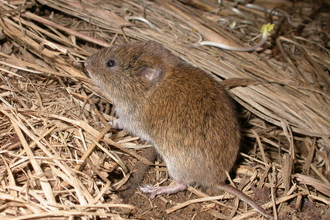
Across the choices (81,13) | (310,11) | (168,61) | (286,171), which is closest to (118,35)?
(81,13)

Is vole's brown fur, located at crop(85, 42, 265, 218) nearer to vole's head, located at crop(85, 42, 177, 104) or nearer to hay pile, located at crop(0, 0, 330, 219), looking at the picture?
vole's head, located at crop(85, 42, 177, 104)

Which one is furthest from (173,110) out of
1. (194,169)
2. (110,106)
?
(110,106)

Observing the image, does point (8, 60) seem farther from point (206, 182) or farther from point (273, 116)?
point (273, 116)

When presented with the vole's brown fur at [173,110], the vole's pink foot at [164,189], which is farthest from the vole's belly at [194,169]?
the vole's pink foot at [164,189]

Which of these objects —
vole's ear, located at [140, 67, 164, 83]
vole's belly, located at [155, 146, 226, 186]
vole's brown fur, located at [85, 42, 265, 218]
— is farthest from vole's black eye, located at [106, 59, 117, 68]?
vole's belly, located at [155, 146, 226, 186]

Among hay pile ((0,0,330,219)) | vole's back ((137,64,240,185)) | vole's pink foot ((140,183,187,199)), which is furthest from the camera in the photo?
vole's pink foot ((140,183,187,199))

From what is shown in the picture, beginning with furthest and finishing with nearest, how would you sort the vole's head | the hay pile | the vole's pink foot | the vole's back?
the vole's head
the vole's pink foot
the vole's back
the hay pile

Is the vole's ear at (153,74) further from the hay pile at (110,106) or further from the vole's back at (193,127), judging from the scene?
the hay pile at (110,106)
